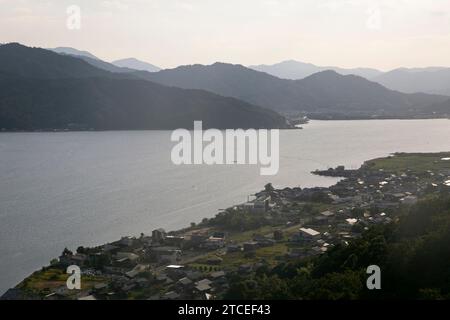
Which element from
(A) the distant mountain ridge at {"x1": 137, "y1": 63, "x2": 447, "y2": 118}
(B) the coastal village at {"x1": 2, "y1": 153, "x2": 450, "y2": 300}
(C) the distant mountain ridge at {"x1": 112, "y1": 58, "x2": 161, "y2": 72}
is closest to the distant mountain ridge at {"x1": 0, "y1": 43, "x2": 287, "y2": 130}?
(A) the distant mountain ridge at {"x1": 137, "y1": 63, "x2": 447, "y2": 118}

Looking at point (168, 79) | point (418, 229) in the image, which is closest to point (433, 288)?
point (418, 229)

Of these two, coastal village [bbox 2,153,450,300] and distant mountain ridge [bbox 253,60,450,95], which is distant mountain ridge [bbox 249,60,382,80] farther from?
coastal village [bbox 2,153,450,300]

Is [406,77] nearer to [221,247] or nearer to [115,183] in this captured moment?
[115,183]

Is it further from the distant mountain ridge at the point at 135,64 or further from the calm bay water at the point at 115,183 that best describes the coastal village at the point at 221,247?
the distant mountain ridge at the point at 135,64

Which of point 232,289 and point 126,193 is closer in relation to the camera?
point 232,289

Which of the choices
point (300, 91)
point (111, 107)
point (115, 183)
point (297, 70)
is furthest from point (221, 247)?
point (297, 70)
